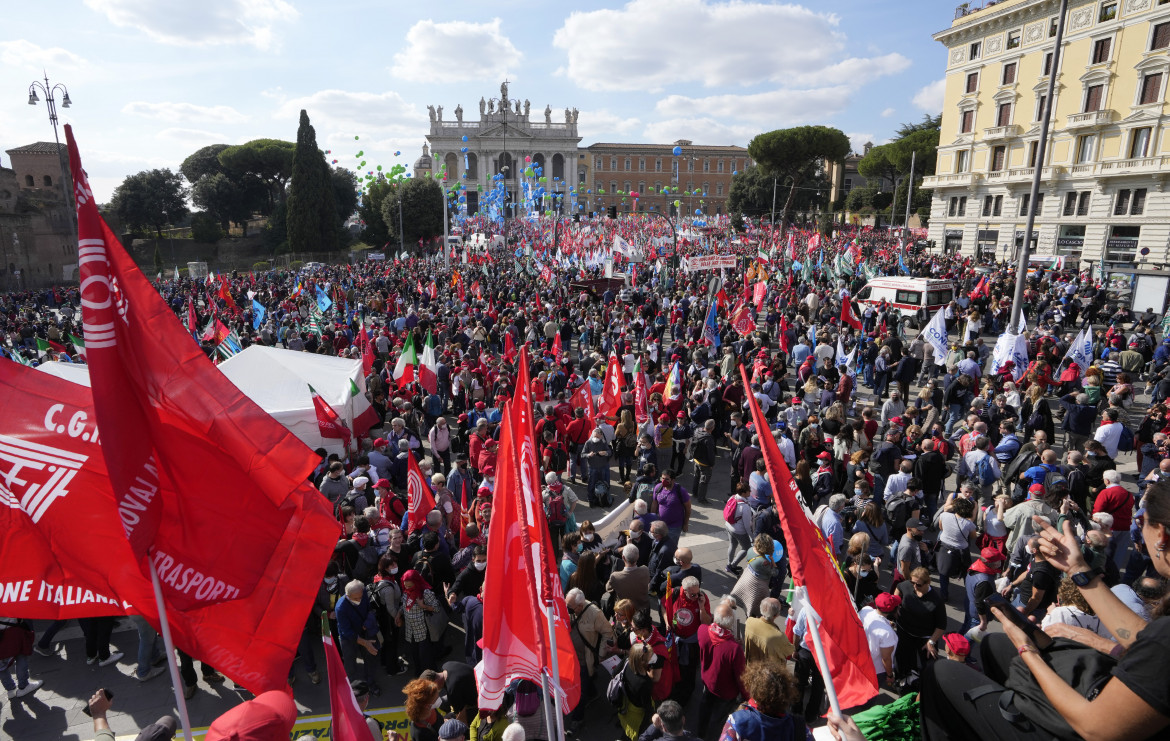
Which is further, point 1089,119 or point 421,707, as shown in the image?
point 1089,119

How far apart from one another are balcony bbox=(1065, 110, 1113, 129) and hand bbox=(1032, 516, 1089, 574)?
42.9 meters

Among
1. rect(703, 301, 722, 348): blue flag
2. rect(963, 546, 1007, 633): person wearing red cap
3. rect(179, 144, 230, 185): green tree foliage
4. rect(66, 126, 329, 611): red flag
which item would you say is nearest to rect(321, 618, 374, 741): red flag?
rect(66, 126, 329, 611): red flag

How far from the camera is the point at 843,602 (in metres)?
3.40

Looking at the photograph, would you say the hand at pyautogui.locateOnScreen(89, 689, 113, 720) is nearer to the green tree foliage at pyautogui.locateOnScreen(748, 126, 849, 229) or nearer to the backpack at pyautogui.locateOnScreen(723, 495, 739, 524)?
the backpack at pyautogui.locateOnScreen(723, 495, 739, 524)

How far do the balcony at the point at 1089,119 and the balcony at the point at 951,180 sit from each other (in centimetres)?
646

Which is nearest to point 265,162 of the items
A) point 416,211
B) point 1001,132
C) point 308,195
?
point 308,195

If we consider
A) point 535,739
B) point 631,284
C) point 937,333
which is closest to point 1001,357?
point 937,333

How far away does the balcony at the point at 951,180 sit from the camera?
41906 mm

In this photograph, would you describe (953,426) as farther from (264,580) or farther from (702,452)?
(264,580)

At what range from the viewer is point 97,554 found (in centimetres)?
305

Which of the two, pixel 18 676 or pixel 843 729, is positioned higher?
pixel 843 729

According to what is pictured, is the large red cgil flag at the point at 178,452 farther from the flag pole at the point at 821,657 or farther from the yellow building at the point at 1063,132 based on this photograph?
the yellow building at the point at 1063,132

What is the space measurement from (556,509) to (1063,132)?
1676 inches

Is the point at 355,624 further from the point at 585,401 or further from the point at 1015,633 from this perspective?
the point at 585,401
